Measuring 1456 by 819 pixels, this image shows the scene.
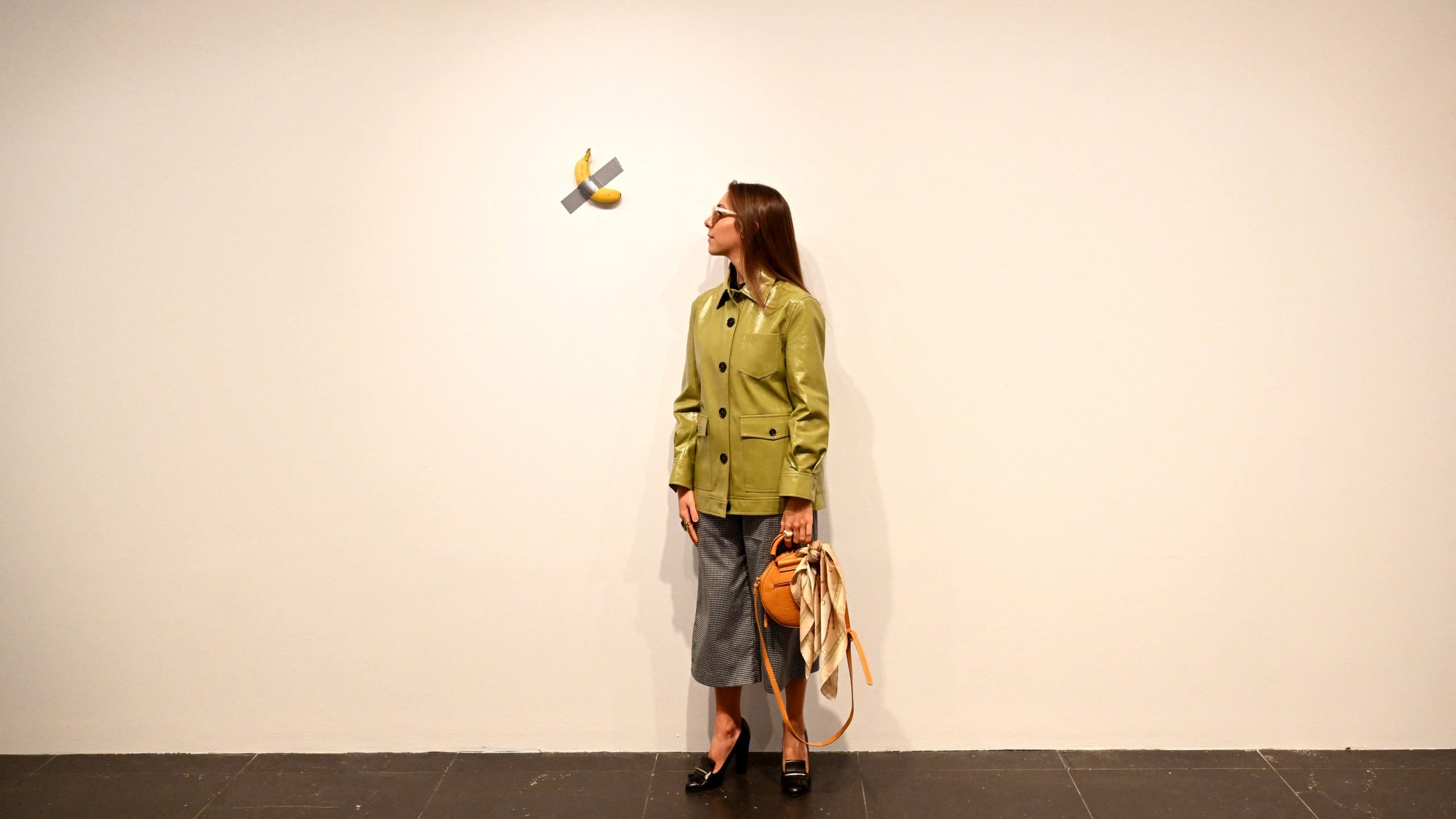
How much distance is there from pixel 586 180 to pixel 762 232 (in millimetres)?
560

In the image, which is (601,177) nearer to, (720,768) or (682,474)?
(682,474)

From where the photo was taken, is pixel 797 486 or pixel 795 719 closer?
pixel 797 486

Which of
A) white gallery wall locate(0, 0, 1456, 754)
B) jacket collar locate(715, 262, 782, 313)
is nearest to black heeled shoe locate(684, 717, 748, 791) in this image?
white gallery wall locate(0, 0, 1456, 754)

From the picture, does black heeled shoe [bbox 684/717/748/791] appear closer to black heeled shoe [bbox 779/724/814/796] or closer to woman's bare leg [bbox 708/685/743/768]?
woman's bare leg [bbox 708/685/743/768]

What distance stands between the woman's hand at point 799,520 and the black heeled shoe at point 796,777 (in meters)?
0.51

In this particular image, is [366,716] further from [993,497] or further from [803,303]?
[993,497]

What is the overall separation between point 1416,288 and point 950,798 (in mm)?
1864

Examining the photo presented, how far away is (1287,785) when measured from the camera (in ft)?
7.76

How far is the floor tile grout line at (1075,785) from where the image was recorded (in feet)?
7.38

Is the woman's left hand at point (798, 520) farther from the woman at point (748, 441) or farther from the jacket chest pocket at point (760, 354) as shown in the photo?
the jacket chest pocket at point (760, 354)

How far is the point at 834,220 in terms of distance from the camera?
245 centimetres

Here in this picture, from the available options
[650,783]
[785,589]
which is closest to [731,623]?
[785,589]

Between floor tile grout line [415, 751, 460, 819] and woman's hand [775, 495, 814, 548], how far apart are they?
3.77 ft

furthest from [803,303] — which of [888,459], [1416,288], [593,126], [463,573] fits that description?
[1416,288]
